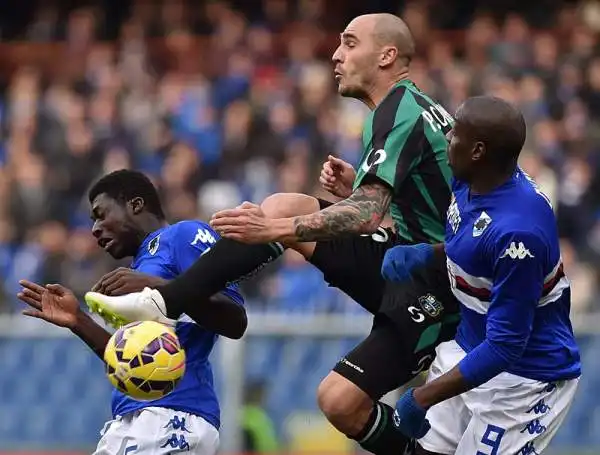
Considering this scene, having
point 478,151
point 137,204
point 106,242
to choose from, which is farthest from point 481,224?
point 106,242

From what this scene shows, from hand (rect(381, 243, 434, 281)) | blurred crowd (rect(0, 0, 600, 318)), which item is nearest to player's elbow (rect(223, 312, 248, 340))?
hand (rect(381, 243, 434, 281))

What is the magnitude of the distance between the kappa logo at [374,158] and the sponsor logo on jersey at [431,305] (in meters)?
0.78

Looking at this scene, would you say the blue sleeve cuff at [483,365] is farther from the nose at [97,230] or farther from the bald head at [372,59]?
the nose at [97,230]

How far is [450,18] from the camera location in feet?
62.3

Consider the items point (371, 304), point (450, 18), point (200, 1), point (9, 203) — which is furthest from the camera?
point (200, 1)

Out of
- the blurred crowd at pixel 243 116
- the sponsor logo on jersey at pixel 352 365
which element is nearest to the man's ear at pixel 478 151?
→ the sponsor logo on jersey at pixel 352 365

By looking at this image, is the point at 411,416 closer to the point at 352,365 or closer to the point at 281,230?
the point at 352,365

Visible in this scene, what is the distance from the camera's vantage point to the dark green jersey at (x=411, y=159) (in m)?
7.41

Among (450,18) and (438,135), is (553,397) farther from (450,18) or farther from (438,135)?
(450,18)

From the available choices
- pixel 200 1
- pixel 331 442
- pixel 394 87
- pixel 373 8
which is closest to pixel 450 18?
pixel 373 8

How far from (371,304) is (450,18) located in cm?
1160

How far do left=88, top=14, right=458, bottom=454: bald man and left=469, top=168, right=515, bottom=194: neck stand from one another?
397 millimetres

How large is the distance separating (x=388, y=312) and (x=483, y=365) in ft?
2.82

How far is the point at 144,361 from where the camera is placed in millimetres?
7078
